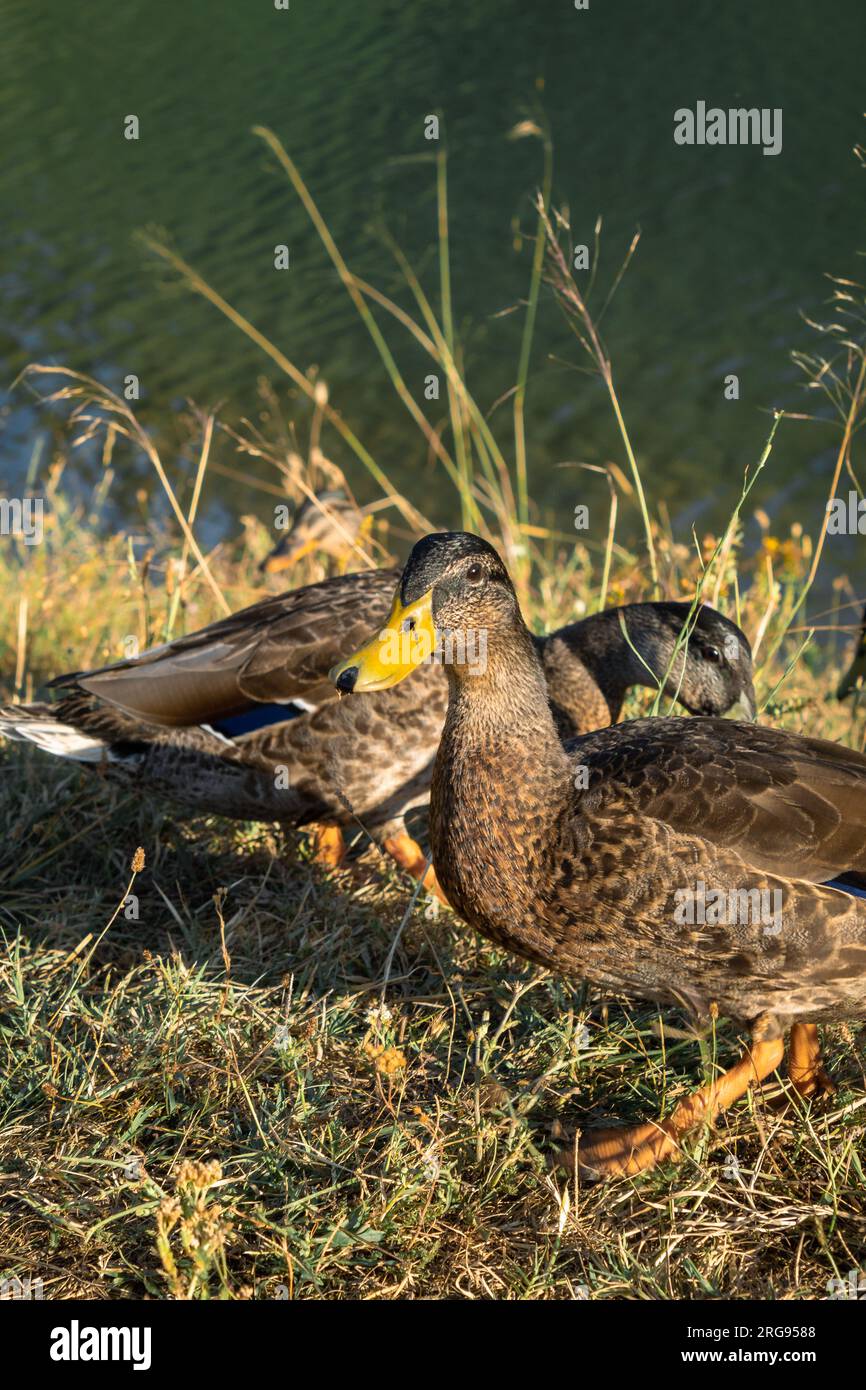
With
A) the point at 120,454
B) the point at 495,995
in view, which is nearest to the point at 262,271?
the point at 120,454

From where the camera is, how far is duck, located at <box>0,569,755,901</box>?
145 inches

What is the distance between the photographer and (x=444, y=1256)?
8.16 feet

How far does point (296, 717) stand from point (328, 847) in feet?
1.25

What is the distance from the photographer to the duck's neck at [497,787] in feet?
9.20

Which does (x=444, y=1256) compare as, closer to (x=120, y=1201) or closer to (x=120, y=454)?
(x=120, y=1201)

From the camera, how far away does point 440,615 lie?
2.78 m

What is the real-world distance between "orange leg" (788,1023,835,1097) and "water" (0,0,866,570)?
618cm

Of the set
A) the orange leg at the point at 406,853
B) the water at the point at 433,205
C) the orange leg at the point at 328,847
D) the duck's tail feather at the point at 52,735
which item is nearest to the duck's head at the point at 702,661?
the orange leg at the point at 406,853

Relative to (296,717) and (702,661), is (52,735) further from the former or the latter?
(702,661)

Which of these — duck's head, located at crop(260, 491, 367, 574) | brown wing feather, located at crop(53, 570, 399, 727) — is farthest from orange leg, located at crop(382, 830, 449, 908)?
duck's head, located at crop(260, 491, 367, 574)

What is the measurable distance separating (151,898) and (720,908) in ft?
5.28

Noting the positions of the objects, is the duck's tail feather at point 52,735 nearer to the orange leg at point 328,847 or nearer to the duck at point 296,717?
the duck at point 296,717

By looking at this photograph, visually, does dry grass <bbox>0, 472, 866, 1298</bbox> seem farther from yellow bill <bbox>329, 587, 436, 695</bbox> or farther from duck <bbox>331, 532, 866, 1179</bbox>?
yellow bill <bbox>329, 587, 436, 695</bbox>

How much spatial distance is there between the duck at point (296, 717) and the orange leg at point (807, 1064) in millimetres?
988
